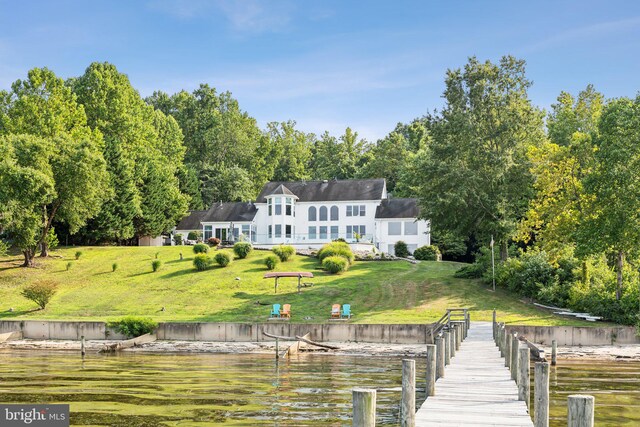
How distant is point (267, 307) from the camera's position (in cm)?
4769

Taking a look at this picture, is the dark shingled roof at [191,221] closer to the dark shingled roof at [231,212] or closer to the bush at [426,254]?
the dark shingled roof at [231,212]

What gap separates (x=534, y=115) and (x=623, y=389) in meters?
33.2

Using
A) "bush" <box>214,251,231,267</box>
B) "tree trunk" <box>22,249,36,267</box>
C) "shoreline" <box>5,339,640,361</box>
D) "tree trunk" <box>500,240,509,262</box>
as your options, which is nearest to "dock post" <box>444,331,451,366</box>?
"shoreline" <box>5,339,640,361</box>

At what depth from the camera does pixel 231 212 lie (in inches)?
3403

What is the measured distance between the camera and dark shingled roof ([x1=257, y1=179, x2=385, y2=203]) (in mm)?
82562

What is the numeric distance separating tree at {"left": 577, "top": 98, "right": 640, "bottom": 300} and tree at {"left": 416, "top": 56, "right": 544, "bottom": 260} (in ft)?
41.9

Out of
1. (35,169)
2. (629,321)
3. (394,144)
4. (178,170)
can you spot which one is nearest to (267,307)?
(629,321)

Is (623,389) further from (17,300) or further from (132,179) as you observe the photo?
(132,179)

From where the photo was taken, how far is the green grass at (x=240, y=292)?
45750mm

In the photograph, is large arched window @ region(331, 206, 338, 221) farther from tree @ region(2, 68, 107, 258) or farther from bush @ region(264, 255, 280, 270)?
tree @ region(2, 68, 107, 258)

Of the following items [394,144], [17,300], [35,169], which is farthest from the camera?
[394,144]

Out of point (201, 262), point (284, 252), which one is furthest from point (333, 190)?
point (201, 262)

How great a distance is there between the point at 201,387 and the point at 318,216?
58.5m

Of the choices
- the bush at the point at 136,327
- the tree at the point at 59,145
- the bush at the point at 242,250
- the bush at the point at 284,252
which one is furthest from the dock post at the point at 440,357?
the tree at the point at 59,145
